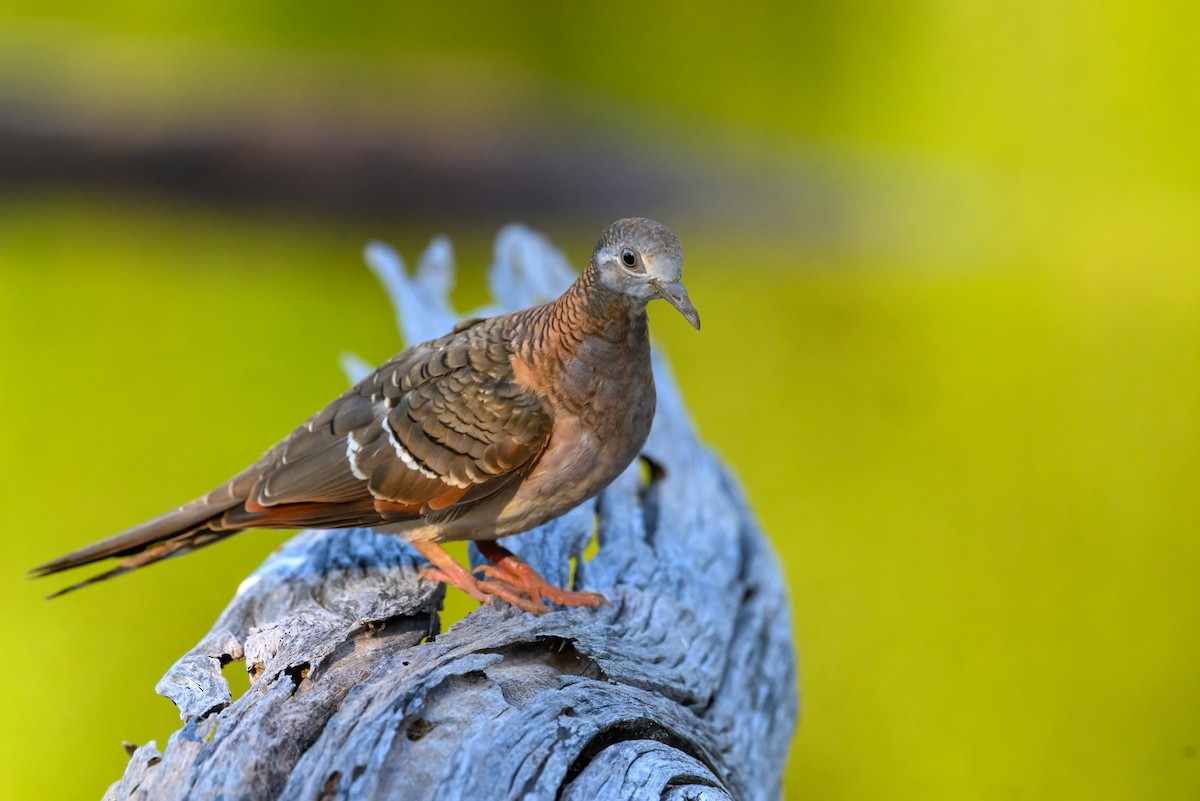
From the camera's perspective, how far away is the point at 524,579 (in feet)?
8.91

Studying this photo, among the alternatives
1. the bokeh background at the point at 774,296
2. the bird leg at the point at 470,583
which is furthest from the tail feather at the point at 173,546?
the bokeh background at the point at 774,296

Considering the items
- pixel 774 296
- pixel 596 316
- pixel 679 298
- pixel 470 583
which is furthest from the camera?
pixel 774 296

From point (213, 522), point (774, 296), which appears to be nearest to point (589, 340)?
point (213, 522)

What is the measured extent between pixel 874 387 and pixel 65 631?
14.3 feet

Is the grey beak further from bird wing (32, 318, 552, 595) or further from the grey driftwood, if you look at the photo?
the grey driftwood

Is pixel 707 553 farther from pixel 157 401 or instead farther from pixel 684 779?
pixel 157 401

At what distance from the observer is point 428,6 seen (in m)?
9.03

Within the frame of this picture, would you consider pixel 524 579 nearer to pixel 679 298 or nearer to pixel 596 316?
pixel 596 316

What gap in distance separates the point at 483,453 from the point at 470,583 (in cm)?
30

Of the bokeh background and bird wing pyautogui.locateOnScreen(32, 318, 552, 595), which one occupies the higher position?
the bokeh background

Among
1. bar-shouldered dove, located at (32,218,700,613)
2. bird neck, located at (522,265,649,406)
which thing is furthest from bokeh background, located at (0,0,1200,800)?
bird neck, located at (522,265,649,406)

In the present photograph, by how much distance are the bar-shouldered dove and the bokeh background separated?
170 centimetres

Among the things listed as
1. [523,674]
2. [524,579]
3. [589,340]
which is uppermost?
[589,340]

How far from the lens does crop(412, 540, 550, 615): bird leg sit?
8.45 ft
